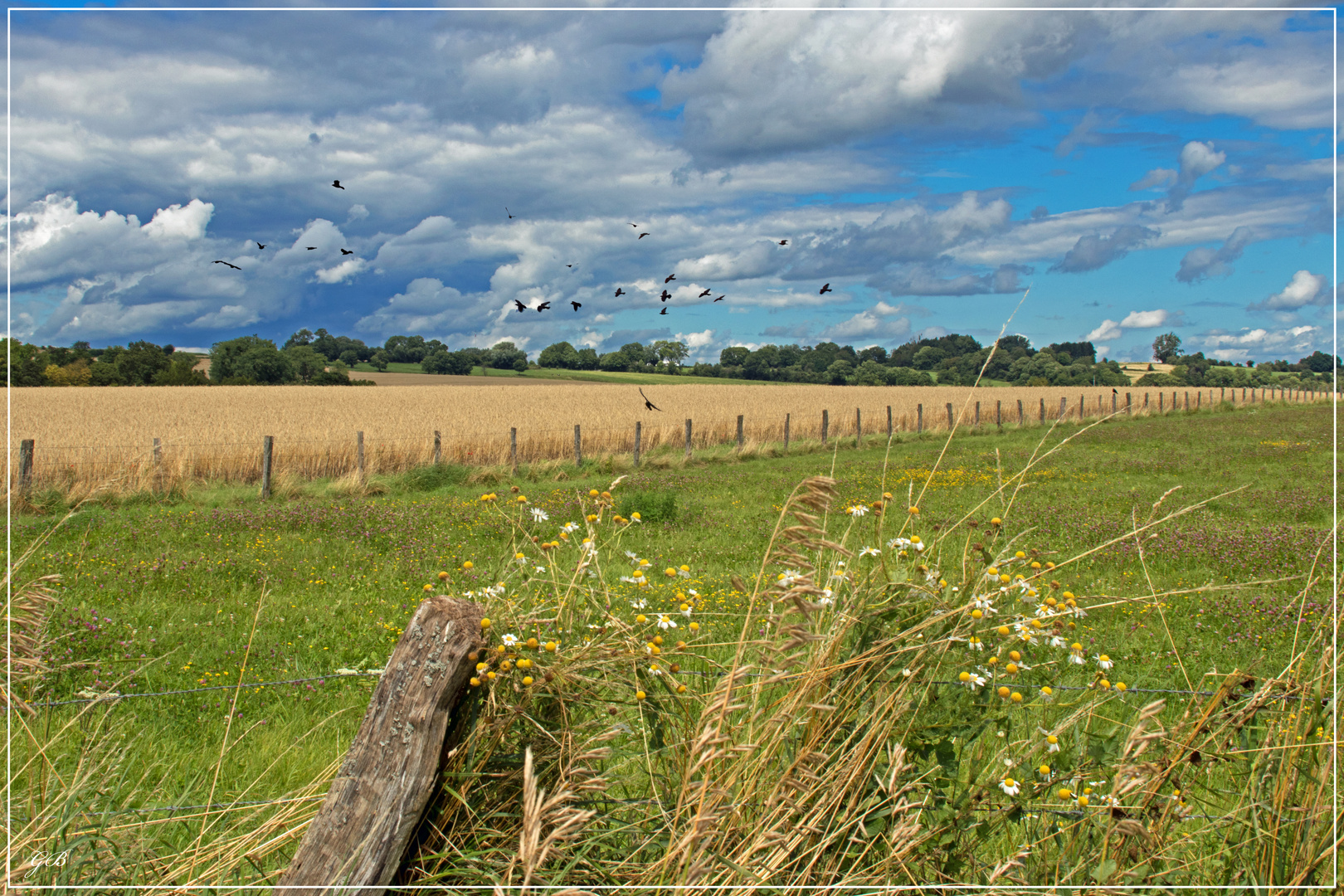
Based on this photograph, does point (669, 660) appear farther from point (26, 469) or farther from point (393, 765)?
point (26, 469)

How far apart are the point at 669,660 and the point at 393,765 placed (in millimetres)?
1005

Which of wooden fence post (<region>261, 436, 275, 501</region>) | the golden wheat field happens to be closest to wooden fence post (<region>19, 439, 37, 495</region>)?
the golden wheat field

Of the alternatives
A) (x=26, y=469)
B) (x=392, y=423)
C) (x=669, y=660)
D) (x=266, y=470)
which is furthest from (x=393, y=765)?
A: (x=392, y=423)

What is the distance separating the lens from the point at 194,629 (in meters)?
6.70

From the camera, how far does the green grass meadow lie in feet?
7.97

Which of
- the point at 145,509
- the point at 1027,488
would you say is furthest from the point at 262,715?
the point at 1027,488

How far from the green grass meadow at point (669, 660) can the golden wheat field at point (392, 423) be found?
292cm

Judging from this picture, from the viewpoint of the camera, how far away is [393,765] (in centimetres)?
226

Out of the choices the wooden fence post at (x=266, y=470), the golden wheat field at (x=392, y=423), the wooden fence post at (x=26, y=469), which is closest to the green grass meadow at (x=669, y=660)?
the wooden fence post at (x=266, y=470)

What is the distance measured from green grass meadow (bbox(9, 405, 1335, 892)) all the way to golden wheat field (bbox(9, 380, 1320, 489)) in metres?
2.92

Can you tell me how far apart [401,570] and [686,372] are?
219 ft

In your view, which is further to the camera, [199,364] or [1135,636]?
[199,364]

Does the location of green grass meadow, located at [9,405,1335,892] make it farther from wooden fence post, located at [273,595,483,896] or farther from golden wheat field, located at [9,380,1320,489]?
golden wheat field, located at [9,380,1320,489]

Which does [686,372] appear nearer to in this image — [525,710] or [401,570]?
[401,570]
